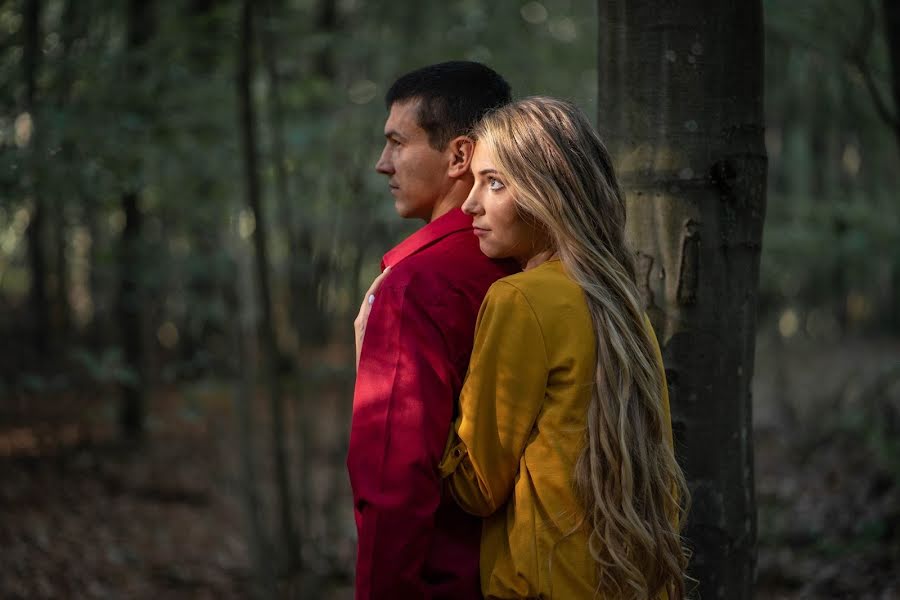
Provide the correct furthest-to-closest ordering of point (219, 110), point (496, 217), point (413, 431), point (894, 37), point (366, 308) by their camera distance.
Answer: point (219, 110) → point (894, 37) → point (366, 308) → point (496, 217) → point (413, 431)

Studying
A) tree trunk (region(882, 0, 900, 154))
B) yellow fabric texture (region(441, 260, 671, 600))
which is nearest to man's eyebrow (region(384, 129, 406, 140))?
yellow fabric texture (region(441, 260, 671, 600))

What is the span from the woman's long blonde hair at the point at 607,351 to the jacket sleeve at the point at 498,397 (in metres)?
0.14

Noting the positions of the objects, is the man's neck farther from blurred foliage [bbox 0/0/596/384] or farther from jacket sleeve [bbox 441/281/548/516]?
blurred foliage [bbox 0/0/596/384]

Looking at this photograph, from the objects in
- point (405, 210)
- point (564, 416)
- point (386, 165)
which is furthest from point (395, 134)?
point (564, 416)

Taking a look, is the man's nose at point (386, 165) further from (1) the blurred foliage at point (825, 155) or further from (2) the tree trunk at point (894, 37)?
(2) the tree trunk at point (894, 37)

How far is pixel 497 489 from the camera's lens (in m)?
1.73

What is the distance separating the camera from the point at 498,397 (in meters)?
1.72

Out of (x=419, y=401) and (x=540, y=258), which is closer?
(x=419, y=401)

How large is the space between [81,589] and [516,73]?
5.12 meters

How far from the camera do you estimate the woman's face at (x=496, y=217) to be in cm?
186

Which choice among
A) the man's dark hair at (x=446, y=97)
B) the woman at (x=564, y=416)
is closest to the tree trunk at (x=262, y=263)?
the man's dark hair at (x=446, y=97)

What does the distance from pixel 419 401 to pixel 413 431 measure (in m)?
0.06

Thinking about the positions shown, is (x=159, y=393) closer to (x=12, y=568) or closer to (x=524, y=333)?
(x=12, y=568)

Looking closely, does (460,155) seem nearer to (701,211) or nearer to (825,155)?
(701,211)
